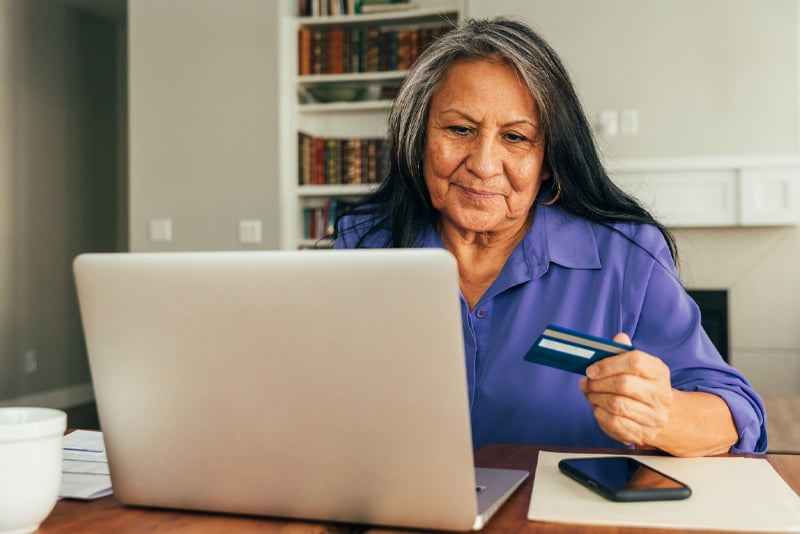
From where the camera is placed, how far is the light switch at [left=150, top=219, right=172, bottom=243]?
4262 mm

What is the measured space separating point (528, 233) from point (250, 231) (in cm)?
293

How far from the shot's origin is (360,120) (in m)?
4.32

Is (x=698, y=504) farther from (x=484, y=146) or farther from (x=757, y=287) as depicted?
(x=757, y=287)

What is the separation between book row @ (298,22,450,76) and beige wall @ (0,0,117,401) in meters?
1.96

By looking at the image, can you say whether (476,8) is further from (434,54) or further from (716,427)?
(716,427)

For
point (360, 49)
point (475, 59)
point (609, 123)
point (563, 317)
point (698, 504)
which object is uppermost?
point (360, 49)

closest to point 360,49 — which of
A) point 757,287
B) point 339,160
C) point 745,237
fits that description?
point 339,160

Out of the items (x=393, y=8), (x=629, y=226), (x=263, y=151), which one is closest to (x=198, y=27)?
(x=263, y=151)

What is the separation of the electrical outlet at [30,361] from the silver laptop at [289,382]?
4.71 m

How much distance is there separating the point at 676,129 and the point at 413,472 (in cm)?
328

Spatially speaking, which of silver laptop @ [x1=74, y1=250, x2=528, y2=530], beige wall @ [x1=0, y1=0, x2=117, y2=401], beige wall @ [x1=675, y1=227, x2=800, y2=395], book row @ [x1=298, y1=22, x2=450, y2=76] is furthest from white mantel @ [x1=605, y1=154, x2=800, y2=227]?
beige wall @ [x1=0, y1=0, x2=117, y2=401]

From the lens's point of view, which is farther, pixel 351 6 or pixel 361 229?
pixel 351 6

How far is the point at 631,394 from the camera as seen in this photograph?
86 centimetres

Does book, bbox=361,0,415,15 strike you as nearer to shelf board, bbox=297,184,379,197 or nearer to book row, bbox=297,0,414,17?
book row, bbox=297,0,414,17
